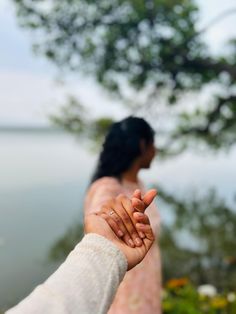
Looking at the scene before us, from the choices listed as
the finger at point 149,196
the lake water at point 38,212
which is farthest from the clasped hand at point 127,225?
the lake water at point 38,212

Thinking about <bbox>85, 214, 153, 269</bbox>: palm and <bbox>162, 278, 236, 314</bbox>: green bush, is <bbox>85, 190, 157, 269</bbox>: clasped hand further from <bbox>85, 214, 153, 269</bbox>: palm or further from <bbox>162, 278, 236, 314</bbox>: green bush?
<bbox>162, 278, 236, 314</bbox>: green bush

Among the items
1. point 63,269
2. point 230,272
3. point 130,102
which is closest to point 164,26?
point 130,102

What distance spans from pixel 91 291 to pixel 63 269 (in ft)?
0.14

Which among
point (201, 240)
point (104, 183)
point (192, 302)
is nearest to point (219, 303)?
point (192, 302)

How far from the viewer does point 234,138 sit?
523 cm

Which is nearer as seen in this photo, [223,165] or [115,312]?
[115,312]

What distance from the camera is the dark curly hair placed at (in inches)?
74.6

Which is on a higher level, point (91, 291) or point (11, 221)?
point (11, 221)

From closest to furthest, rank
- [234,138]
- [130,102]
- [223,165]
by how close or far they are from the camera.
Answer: [130,102], [234,138], [223,165]

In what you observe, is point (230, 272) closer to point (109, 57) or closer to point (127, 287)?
point (109, 57)

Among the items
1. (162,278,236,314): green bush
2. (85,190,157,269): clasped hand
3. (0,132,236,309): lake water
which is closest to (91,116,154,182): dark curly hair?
(0,132,236,309): lake water

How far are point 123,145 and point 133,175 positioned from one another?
0.33 ft

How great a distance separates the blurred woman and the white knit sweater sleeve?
43.6 inches

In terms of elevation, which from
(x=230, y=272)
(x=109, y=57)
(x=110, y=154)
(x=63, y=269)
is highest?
(x=109, y=57)
